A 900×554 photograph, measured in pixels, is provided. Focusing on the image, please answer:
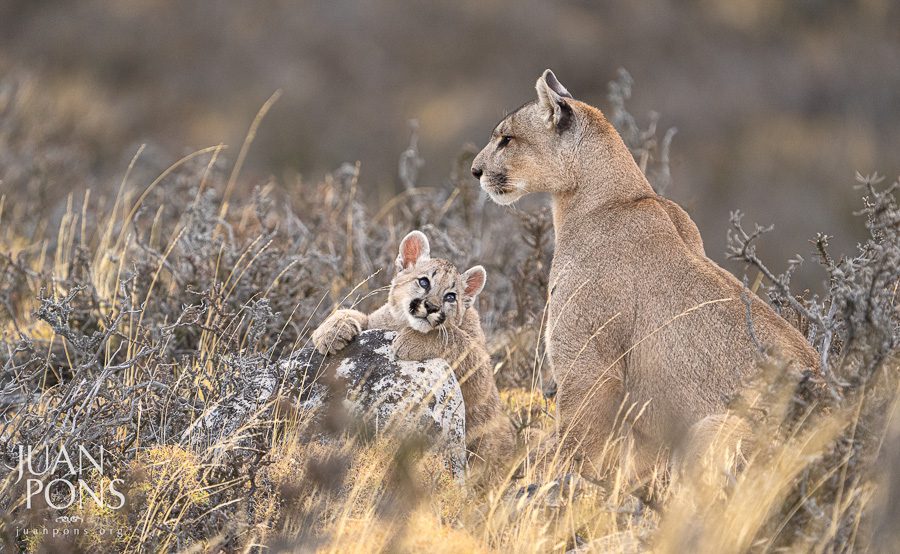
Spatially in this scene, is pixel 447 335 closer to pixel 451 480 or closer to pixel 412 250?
pixel 412 250

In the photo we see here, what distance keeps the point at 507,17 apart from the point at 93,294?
31.5 meters

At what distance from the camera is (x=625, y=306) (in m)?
6.14

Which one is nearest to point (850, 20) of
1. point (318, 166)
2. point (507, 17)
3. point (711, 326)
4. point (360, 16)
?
point (507, 17)

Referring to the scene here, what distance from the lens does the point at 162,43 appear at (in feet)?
113

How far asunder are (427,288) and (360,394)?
0.69 m

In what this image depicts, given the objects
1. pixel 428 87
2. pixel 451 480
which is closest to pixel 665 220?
pixel 451 480

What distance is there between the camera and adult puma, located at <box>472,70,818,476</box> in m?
5.76

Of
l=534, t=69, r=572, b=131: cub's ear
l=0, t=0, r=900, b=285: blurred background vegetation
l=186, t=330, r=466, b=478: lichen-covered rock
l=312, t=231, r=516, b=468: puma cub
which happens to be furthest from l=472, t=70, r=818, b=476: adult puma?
l=0, t=0, r=900, b=285: blurred background vegetation

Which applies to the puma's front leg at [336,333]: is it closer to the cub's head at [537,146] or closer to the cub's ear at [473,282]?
the cub's ear at [473,282]

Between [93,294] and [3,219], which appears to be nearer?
[93,294]

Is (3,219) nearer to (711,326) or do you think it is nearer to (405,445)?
(405,445)

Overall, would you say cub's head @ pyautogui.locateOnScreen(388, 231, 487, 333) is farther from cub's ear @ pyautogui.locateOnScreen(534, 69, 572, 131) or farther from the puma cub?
cub's ear @ pyautogui.locateOnScreen(534, 69, 572, 131)

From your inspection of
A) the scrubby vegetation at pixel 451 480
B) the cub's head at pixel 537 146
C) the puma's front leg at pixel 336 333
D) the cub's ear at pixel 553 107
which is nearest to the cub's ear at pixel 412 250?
the puma's front leg at pixel 336 333

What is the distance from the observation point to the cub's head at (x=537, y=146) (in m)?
6.94
